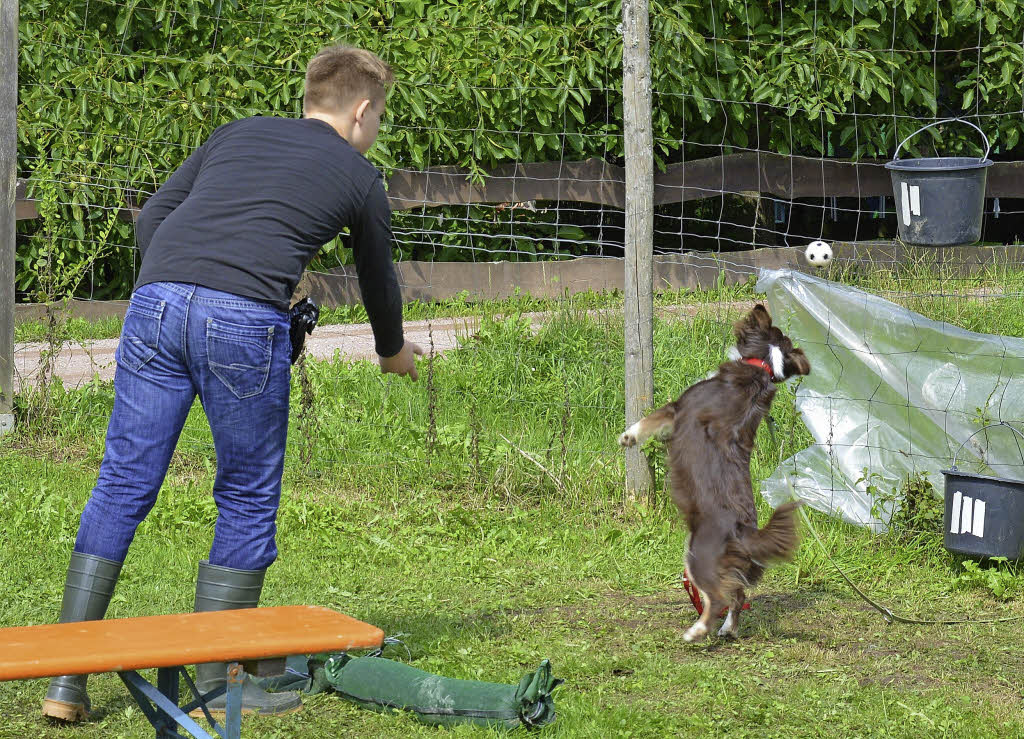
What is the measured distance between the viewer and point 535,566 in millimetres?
4992

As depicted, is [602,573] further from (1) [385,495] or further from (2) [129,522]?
(2) [129,522]

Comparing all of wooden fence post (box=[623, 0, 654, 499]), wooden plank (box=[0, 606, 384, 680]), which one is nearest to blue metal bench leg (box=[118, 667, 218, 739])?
wooden plank (box=[0, 606, 384, 680])

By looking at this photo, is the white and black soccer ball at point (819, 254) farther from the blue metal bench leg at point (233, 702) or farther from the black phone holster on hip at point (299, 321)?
the blue metal bench leg at point (233, 702)

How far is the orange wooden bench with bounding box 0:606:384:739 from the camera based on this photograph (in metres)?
2.53

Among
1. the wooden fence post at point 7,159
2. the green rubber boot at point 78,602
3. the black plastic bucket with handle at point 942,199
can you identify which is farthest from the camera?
the wooden fence post at point 7,159

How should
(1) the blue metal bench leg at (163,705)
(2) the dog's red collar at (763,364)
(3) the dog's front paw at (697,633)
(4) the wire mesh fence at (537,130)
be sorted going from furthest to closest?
1. (4) the wire mesh fence at (537,130)
2. (2) the dog's red collar at (763,364)
3. (3) the dog's front paw at (697,633)
4. (1) the blue metal bench leg at (163,705)

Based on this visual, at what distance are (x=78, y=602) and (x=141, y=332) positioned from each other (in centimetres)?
80

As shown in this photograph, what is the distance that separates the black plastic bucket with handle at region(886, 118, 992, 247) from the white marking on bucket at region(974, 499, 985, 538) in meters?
1.50

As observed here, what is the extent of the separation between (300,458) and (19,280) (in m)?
4.56

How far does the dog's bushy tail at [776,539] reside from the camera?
3932 millimetres

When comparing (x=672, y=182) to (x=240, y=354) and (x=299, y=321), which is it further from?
(x=240, y=354)

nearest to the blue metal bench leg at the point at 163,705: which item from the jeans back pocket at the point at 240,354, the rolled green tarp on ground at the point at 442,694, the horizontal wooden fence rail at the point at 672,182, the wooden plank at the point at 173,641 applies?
the wooden plank at the point at 173,641

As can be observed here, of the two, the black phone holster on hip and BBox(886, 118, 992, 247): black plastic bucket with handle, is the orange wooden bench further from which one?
BBox(886, 118, 992, 247): black plastic bucket with handle

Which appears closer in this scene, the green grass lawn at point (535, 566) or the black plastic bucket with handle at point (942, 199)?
the green grass lawn at point (535, 566)
